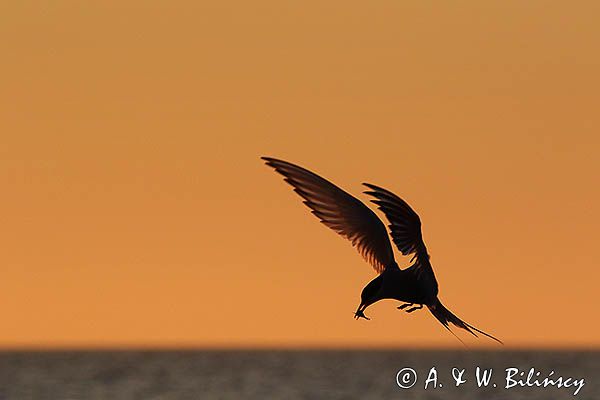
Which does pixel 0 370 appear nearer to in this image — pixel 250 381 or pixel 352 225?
pixel 250 381

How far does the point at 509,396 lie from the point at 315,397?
11.1 meters

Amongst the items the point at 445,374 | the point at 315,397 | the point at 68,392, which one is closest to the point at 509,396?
the point at 315,397

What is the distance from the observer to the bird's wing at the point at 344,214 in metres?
9.33

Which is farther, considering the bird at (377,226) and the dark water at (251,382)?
the dark water at (251,382)

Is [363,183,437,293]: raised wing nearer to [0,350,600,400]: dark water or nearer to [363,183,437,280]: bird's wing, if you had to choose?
[363,183,437,280]: bird's wing

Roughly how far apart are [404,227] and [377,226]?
2.62 feet

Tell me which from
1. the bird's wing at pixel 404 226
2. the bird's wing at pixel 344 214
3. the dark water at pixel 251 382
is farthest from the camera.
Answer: the dark water at pixel 251 382

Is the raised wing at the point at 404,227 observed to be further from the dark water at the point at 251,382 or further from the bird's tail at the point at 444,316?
the dark water at the point at 251,382

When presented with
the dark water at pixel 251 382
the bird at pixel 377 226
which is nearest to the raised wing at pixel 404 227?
the bird at pixel 377 226

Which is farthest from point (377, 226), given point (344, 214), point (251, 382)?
point (251, 382)

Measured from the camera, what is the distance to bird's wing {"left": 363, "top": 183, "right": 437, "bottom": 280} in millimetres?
8945

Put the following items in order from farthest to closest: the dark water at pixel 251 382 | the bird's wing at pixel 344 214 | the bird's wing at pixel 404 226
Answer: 1. the dark water at pixel 251 382
2. the bird's wing at pixel 344 214
3. the bird's wing at pixel 404 226

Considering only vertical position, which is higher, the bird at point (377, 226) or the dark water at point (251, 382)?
the dark water at point (251, 382)

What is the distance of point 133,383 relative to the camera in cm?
8931
